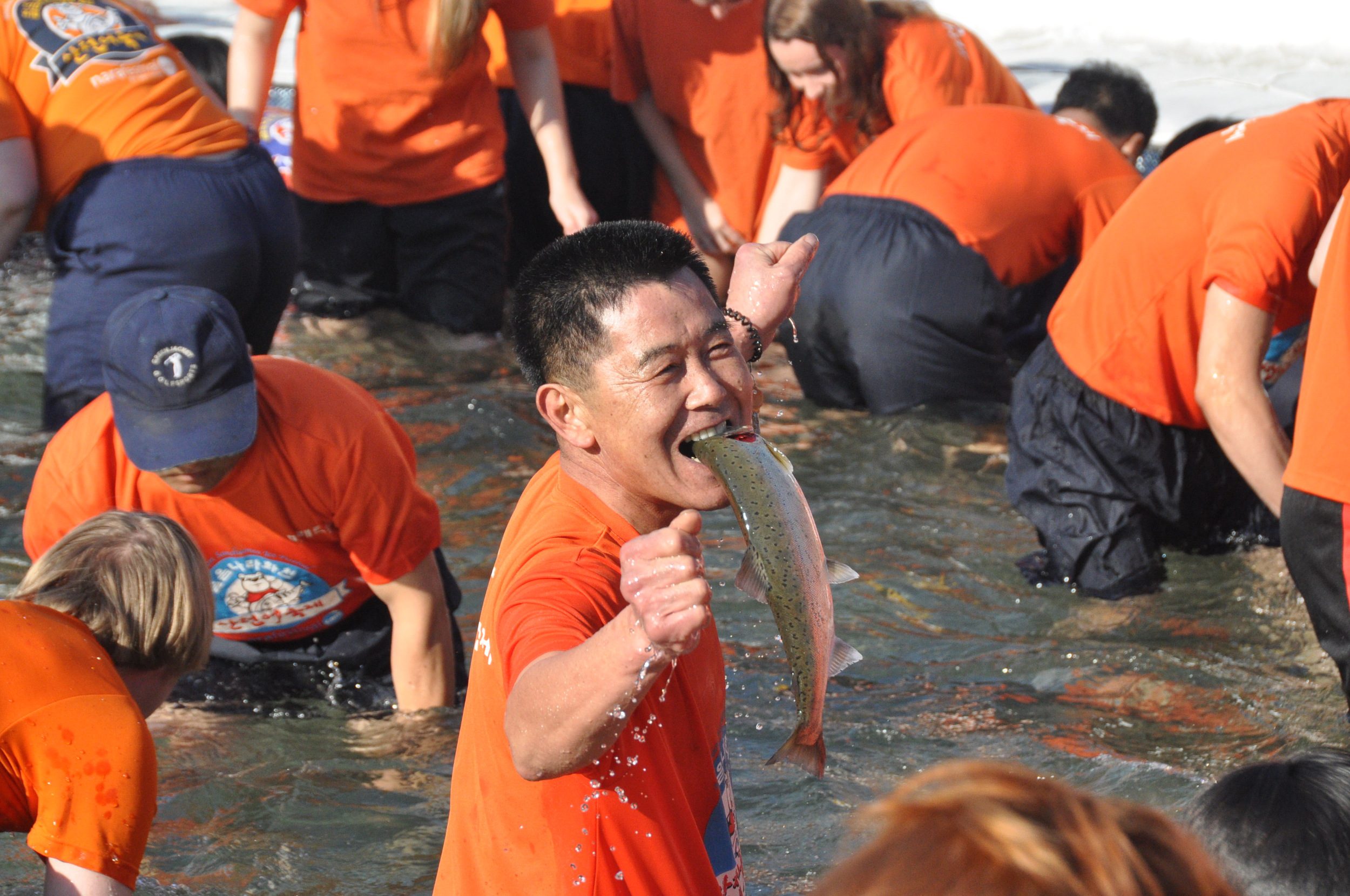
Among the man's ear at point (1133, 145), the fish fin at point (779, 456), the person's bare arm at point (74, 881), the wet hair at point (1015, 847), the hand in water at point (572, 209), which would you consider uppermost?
the wet hair at point (1015, 847)

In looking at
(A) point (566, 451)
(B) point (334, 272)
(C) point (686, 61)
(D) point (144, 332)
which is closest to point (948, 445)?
(C) point (686, 61)

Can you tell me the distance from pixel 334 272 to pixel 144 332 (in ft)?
10.8

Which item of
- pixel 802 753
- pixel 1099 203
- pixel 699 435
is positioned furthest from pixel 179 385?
pixel 1099 203

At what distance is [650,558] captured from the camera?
1654mm

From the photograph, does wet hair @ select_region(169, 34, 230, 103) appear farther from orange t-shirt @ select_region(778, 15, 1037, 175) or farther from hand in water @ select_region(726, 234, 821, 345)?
hand in water @ select_region(726, 234, 821, 345)

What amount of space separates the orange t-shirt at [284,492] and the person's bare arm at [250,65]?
8.32 ft

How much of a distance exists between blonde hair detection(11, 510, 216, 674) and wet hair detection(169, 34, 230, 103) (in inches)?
194

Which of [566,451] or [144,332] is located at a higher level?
[566,451]

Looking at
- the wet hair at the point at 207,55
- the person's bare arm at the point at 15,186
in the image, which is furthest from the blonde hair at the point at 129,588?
the wet hair at the point at 207,55

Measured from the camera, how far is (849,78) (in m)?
6.38

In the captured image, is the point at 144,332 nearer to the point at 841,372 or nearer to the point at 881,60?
the point at 841,372

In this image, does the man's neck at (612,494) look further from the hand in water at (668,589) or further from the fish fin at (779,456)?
the hand in water at (668,589)

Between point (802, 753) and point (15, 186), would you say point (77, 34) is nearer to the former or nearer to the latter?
point (15, 186)

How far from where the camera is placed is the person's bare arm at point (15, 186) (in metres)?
4.44
